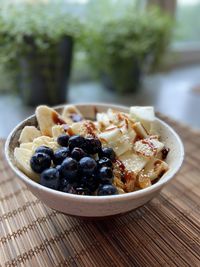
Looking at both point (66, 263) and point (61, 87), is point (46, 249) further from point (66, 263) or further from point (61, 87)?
point (61, 87)

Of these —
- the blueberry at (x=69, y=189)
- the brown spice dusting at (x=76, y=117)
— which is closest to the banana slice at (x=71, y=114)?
the brown spice dusting at (x=76, y=117)

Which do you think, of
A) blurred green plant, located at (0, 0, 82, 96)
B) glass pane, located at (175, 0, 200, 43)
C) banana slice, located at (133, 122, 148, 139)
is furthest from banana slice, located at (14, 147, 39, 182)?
glass pane, located at (175, 0, 200, 43)

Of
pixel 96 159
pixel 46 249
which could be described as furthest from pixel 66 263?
pixel 96 159

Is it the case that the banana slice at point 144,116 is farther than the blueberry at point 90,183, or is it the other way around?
the banana slice at point 144,116

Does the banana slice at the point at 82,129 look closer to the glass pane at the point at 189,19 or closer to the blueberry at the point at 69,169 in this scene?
the blueberry at the point at 69,169

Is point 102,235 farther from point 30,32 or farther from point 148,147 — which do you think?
point 30,32

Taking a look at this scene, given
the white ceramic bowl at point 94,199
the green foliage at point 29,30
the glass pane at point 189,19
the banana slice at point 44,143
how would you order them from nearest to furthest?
the white ceramic bowl at point 94,199 → the banana slice at point 44,143 → the green foliage at point 29,30 → the glass pane at point 189,19

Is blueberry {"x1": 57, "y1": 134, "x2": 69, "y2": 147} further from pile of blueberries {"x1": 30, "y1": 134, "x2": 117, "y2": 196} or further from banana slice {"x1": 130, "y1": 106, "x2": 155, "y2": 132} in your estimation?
banana slice {"x1": 130, "y1": 106, "x2": 155, "y2": 132}
